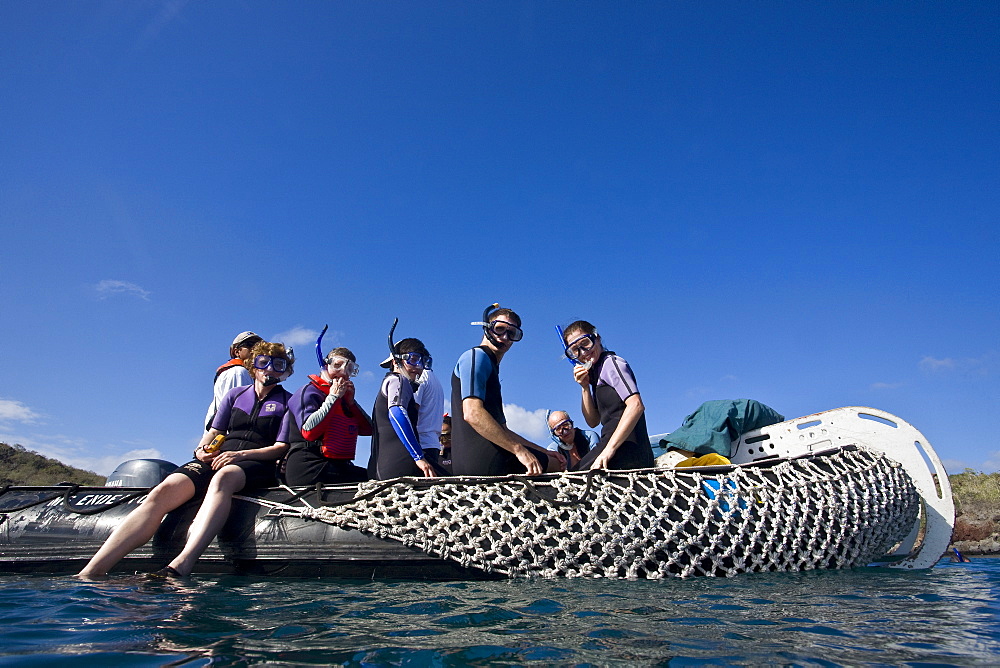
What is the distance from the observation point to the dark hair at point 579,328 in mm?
5414


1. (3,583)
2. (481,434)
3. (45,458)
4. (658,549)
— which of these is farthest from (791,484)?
(45,458)

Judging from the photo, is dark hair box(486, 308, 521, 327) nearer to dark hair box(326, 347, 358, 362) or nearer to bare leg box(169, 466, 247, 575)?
dark hair box(326, 347, 358, 362)

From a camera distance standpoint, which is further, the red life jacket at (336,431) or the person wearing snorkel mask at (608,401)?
the red life jacket at (336,431)

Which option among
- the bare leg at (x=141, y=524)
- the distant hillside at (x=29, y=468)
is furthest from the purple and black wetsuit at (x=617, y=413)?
the distant hillside at (x=29, y=468)

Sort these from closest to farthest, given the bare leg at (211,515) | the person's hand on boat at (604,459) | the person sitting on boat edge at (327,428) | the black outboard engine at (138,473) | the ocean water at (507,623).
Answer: the ocean water at (507,623) < the bare leg at (211,515) < the person's hand on boat at (604,459) < the person sitting on boat edge at (327,428) < the black outboard engine at (138,473)

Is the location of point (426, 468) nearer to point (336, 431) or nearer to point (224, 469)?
point (336, 431)

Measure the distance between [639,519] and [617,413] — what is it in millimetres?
1138

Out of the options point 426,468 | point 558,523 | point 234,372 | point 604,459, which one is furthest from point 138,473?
point 604,459

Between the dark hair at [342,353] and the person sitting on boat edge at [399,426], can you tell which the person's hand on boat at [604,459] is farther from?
the dark hair at [342,353]

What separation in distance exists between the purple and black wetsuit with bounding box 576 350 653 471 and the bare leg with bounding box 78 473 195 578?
3603mm

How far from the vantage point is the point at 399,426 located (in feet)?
17.4

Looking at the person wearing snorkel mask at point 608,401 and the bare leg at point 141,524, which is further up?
the person wearing snorkel mask at point 608,401

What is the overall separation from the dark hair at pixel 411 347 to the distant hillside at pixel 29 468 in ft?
71.4

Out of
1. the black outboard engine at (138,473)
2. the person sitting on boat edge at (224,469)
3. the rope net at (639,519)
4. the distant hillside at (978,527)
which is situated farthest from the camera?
the distant hillside at (978,527)
